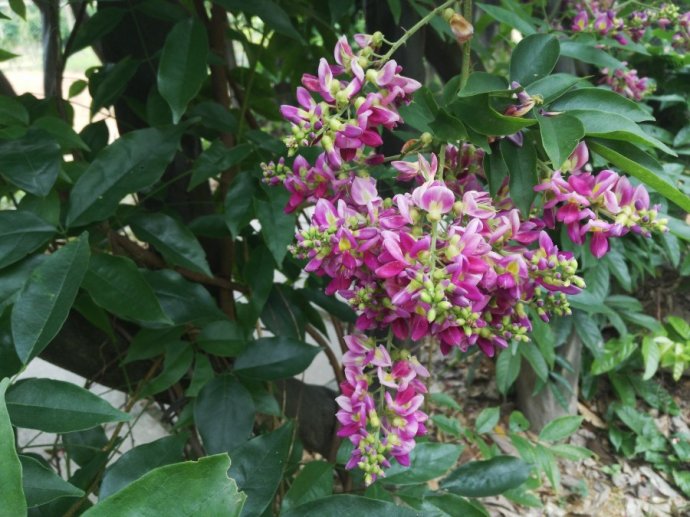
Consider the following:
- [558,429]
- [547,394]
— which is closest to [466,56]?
[558,429]

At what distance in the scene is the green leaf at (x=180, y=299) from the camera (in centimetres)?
83

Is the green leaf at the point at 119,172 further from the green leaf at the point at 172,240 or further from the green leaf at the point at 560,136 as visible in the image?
the green leaf at the point at 560,136

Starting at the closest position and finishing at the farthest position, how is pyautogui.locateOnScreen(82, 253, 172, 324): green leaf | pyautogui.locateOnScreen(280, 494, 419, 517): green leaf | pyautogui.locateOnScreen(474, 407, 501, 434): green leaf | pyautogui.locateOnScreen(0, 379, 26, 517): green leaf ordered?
pyautogui.locateOnScreen(0, 379, 26, 517): green leaf, pyautogui.locateOnScreen(280, 494, 419, 517): green leaf, pyautogui.locateOnScreen(82, 253, 172, 324): green leaf, pyautogui.locateOnScreen(474, 407, 501, 434): green leaf

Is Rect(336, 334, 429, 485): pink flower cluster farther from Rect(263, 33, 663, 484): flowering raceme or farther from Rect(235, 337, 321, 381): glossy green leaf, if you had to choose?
Rect(235, 337, 321, 381): glossy green leaf

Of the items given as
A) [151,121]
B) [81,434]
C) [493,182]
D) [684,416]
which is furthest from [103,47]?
[684,416]

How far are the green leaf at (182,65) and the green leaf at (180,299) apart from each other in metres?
0.22

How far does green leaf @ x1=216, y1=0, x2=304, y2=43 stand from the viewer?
81 cm

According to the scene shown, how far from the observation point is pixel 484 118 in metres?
0.49

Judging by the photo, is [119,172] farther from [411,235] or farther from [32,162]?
[411,235]

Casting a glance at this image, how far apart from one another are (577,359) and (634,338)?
0.17m

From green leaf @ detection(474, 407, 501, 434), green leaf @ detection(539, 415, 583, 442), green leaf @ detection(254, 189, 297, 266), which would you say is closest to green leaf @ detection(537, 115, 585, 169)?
green leaf @ detection(254, 189, 297, 266)

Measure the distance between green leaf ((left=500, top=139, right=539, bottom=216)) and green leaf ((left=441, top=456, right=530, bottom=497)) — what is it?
1.77 ft

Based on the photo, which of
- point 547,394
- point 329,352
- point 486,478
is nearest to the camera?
point 486,478

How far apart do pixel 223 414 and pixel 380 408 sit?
30cm
